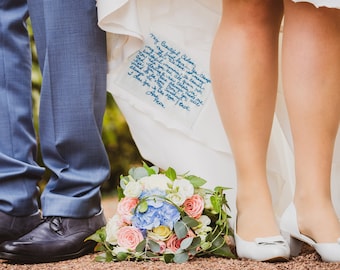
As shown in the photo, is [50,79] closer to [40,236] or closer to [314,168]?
[40,236]

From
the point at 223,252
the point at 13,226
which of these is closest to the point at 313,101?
the point at 223,252

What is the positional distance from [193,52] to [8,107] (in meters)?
0.58

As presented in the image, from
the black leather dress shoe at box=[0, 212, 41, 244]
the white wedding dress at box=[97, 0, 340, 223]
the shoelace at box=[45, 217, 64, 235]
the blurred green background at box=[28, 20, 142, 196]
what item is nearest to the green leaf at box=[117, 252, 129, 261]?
the shoelace at box=[45, 217, 64, 235]

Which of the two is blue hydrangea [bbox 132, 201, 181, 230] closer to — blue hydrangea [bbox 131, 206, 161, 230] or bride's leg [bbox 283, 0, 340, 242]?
blue hydrangea [bbox 131, 206, 161, 230]

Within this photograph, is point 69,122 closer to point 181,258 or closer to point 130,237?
point 130,237

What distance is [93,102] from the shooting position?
7.06 ft

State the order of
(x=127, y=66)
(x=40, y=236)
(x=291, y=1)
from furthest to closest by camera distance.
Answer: (x=127, y=66) → (x=40, y=236) → (x=291, y=1)

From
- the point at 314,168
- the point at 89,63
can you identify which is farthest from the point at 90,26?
the point at 314,168

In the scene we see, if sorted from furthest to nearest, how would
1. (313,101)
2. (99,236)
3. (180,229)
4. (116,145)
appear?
1. (116,145)
2. (99,236)
3. (180,229)
4. (313,101)

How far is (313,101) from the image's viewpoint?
1807mm

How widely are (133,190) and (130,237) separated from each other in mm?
116

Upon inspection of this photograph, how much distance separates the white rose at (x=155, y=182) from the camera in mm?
1956

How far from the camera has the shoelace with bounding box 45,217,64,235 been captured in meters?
2.08

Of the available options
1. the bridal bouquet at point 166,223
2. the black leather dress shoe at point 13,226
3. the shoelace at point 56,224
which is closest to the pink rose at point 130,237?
the bridal bouquet at point 166,223
